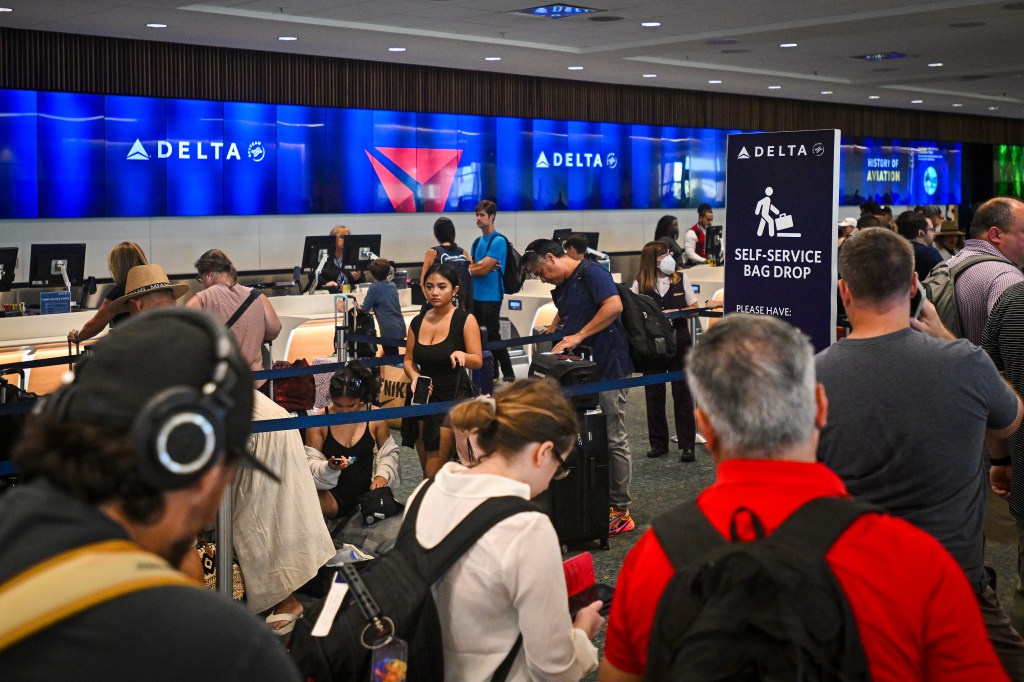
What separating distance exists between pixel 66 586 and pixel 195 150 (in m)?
11.7

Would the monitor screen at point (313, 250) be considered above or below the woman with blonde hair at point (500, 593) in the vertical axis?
above

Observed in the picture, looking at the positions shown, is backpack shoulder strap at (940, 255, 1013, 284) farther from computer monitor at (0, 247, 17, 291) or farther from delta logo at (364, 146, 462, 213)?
delta logo at (364, 146, 462, 213)

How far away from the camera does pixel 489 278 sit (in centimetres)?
907

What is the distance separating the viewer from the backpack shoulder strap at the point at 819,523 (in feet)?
4.91

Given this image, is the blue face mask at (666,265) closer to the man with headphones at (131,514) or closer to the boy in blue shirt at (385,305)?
the boy in blue shirt at (385,305)

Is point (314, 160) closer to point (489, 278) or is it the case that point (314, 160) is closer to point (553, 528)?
point (489, 278)

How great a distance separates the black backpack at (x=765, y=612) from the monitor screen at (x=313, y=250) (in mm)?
9496

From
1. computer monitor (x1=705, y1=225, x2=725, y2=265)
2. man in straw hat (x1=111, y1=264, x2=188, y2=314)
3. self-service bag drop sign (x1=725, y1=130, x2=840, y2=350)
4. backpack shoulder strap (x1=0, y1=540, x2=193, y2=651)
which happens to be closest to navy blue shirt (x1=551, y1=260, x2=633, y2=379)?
self-service bag drop sign (x1=725, y1=130, x2=840, y2=350)

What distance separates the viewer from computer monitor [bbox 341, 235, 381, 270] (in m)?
11.0

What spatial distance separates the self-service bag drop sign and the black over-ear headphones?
316 centimetres

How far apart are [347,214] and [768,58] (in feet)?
17.5

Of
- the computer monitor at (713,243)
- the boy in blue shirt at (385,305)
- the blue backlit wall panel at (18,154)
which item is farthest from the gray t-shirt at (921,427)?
the computer monitor at (713,243)

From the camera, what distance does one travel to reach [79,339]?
6.11 meters

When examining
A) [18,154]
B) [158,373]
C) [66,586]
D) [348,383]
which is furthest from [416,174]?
[66,586]
